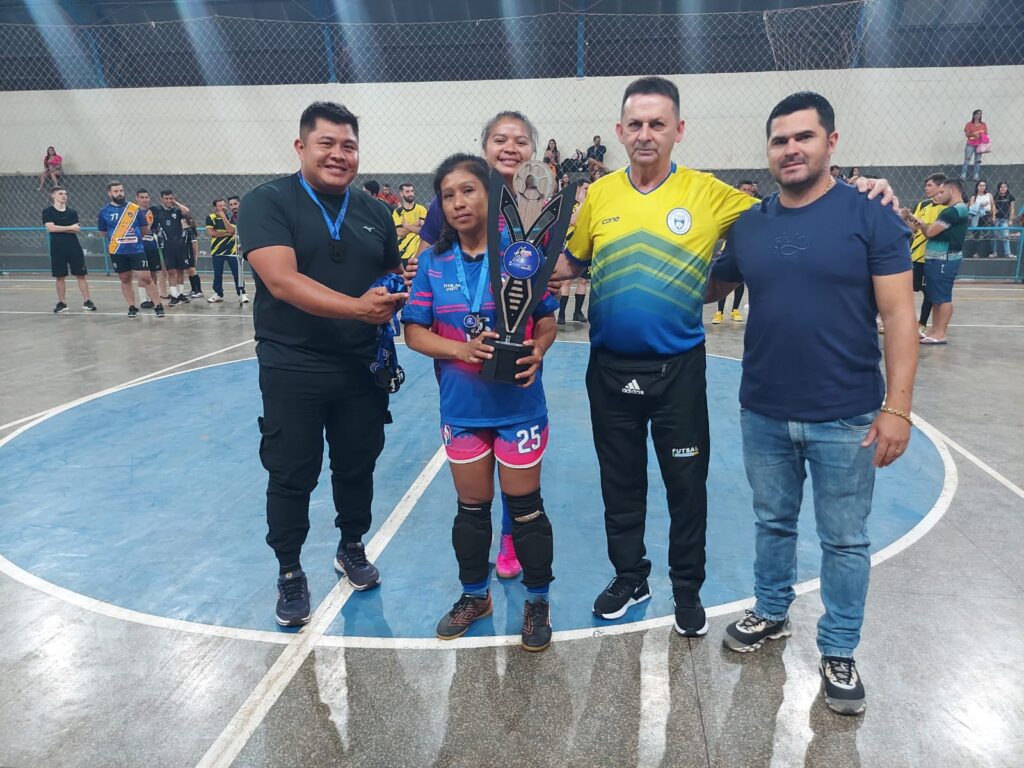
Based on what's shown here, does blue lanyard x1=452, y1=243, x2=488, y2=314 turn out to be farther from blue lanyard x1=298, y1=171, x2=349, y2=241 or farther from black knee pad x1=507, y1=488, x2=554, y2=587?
black knee pad x1=507, y1=488, x2=554, y2=587

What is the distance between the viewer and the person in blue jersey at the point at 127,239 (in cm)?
1062

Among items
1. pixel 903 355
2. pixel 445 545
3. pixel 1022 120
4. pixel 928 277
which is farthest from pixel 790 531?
pixel 1022 120

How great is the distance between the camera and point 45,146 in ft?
60.6

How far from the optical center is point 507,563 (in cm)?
327

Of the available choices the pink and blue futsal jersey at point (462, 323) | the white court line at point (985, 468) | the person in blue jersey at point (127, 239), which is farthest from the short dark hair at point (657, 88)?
the person in blue jersey at point (127, 239)

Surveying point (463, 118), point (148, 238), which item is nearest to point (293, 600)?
point (148, 238)

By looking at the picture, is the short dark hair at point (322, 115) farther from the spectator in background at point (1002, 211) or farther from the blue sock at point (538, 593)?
the spectator in background at point (1002, 211)

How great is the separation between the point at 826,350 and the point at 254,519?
3.11m

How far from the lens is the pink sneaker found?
324 centimetres

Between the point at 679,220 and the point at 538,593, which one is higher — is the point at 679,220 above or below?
above

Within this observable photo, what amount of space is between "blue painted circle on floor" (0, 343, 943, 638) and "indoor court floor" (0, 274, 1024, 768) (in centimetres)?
2

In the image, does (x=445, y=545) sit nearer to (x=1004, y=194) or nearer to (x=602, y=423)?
(x=602, y=423)

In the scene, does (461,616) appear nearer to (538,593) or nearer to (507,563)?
(538,593)

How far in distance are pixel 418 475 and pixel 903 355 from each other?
10.0ft
